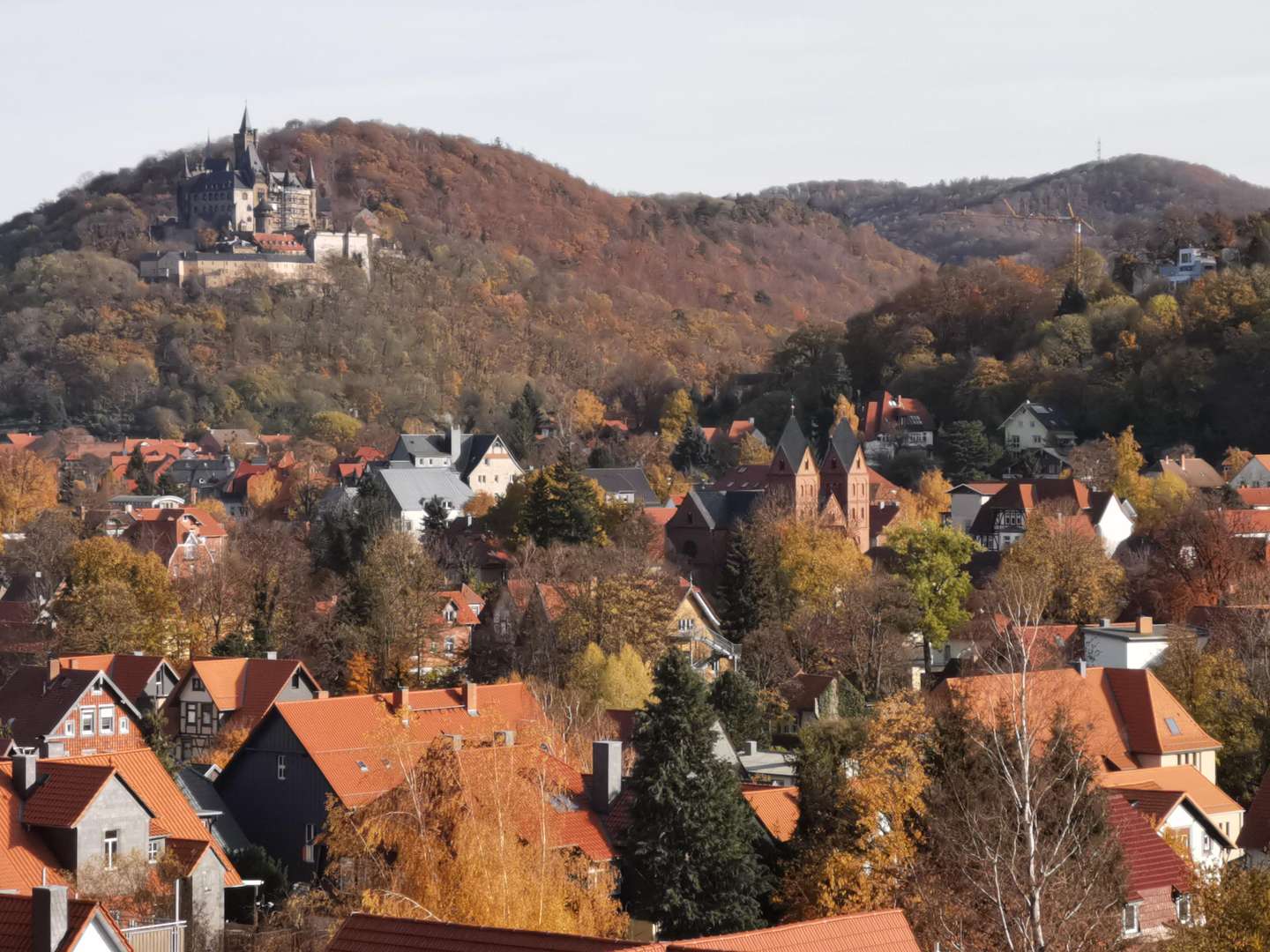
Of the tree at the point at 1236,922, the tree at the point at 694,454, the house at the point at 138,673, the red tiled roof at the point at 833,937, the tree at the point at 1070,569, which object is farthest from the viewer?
the tree at the point at 694,454

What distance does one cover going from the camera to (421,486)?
3524 inches

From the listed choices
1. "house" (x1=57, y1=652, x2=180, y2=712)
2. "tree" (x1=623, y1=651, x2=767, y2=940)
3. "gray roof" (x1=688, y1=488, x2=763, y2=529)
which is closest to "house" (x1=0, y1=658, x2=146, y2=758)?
"house" (x1=57, y1=652, x2=180, y2=712)

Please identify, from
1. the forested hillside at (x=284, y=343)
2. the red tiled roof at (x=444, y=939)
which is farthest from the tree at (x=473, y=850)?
the forested hillside at (x=284, y=343)

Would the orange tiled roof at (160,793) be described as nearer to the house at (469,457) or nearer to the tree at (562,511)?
the tree at (562,511)

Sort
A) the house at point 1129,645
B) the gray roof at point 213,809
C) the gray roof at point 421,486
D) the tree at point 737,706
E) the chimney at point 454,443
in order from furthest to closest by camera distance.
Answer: the chimney at point 454,443, the gray roof at point 421,486, the house at point 1129,645, the tree at point 737,706, the gray roof at point 213,809

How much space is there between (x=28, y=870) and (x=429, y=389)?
111755mm

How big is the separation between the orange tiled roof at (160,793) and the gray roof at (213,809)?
4882 mm

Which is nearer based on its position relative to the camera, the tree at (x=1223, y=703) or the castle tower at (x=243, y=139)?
the tree at (x=1223, y=703)

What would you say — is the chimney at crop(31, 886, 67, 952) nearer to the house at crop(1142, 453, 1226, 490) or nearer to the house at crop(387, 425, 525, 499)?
the house at crop(1142, 453, 1226, 490)

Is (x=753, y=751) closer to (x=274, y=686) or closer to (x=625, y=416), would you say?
(x=274, y=686)

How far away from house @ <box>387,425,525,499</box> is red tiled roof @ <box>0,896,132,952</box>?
77665mm

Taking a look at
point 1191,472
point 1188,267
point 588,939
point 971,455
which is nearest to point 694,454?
point 971,455

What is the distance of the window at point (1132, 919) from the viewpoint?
29.4 meters

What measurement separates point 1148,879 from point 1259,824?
175 inches
